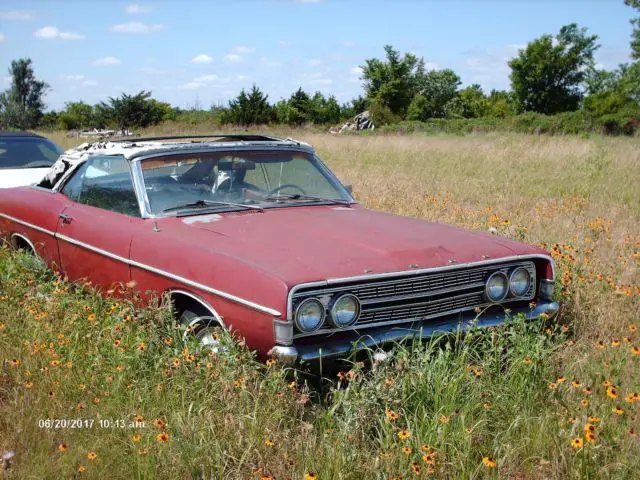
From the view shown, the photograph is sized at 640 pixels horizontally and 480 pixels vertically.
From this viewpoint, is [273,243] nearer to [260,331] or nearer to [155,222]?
[260,331]

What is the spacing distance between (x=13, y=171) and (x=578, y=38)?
184 ft

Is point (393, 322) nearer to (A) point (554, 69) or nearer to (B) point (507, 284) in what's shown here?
(B) point (507, 284)

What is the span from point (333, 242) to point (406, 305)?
20.6 inches

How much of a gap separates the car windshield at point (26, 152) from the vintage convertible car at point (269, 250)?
3881 millimetres

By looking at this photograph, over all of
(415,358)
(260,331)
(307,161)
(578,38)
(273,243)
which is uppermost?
(578,38)

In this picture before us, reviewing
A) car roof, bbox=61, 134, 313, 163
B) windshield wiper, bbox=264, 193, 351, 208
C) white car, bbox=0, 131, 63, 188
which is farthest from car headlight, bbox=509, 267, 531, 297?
white car, bbox=0, 131, 63, 188

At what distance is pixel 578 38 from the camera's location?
184 feet

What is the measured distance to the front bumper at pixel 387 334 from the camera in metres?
3.08

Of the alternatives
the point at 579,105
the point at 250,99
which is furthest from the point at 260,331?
the point at 579,105

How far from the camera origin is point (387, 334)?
3352mm

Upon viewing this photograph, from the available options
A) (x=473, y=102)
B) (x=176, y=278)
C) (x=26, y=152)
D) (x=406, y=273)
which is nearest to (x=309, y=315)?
(x=406, y=273)

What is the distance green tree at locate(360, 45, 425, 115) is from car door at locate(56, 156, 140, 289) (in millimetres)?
47324

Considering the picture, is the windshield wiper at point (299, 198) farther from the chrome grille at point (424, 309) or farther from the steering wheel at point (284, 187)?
the chrome grille at point (424, 309)

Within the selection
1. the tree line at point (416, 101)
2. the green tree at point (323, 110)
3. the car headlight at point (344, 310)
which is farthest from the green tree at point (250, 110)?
the car headlight at point (344, 310)
